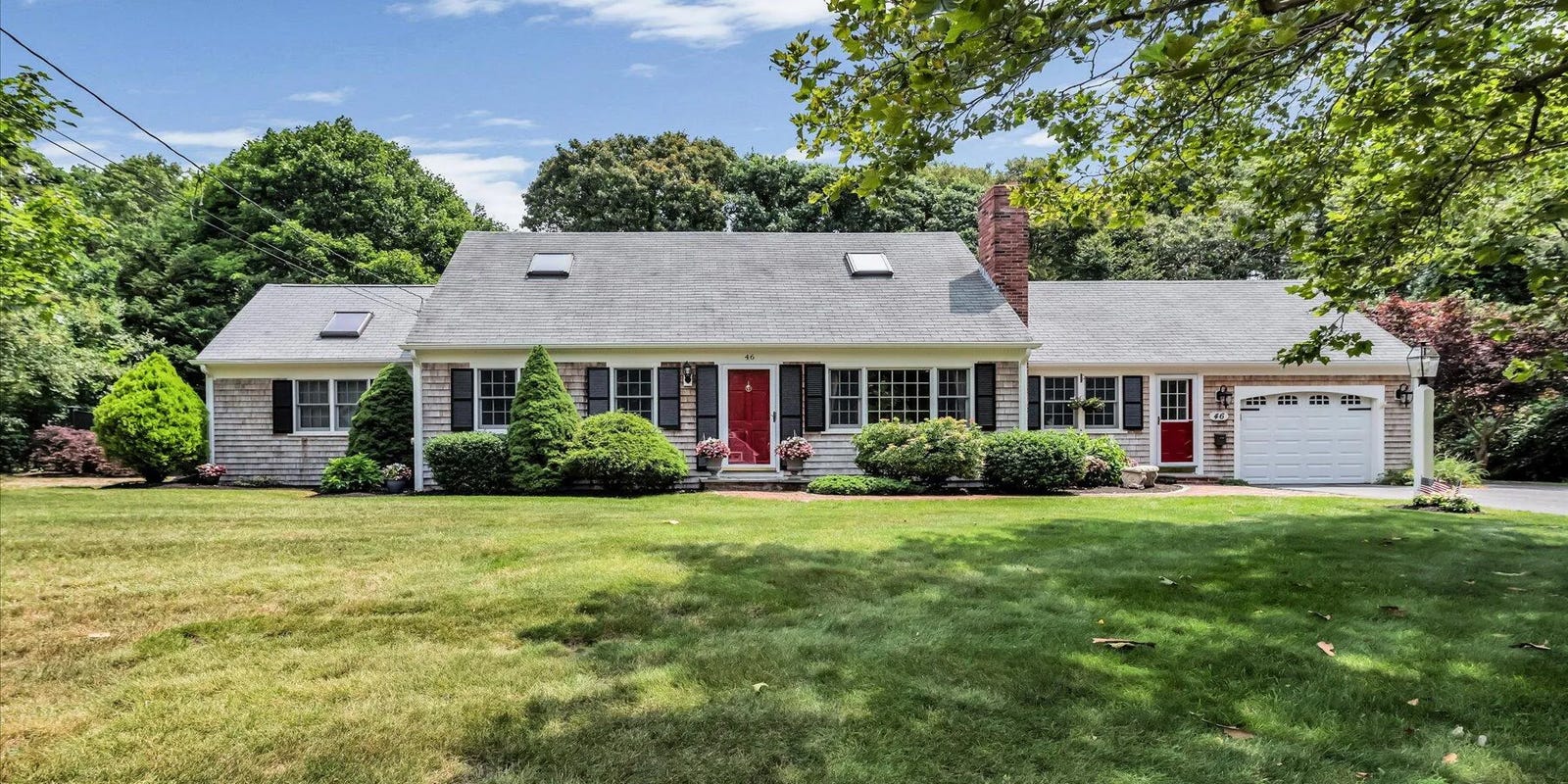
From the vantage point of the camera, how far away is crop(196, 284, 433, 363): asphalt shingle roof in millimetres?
15125

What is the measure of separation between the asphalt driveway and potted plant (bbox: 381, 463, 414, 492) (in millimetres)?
15956

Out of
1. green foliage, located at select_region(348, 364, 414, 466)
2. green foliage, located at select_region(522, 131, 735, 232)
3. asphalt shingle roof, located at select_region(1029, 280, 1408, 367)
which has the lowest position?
green foliage, located at select_region(348, 364, 414, 466)

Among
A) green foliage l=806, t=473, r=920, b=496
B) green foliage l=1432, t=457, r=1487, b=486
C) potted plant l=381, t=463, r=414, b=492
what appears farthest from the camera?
green foliage l=1432, t=457, r=1487, b=486

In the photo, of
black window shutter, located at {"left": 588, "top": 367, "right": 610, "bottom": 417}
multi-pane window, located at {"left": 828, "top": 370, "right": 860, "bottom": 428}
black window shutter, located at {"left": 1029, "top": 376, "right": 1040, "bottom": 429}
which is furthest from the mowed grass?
black window shutter, located at {"left": 1029, "top": 376, "right": 1040, "bottom": 429}

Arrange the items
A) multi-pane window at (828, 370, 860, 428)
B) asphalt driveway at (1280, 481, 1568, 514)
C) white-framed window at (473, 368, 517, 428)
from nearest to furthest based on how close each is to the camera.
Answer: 1. asphalt driveway at (1280, 481, 1568, 514)
2. white-framed window at (473, 368, 517, 428)
3. multi-pane window at (828, 370, 860, 428)

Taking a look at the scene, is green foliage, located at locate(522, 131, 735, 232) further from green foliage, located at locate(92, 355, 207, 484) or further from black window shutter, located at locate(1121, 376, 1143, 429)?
black window shutter, located at locate(1121, 376, 1143, 429)

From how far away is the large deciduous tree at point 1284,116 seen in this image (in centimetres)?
376

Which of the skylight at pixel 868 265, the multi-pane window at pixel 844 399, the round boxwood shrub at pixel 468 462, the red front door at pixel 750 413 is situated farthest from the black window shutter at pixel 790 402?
the round boxwood shrub at pixel 468 462

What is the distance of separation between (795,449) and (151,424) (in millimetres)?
12200

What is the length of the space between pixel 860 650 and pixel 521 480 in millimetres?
9820

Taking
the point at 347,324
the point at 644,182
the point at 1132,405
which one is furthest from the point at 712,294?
the point at 644,182

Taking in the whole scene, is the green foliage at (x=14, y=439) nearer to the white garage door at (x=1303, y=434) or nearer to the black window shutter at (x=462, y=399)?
the black window shutter at (x=462, y=399)

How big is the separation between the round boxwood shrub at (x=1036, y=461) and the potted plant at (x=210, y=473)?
1459 centimetres

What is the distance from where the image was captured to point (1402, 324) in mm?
17078
